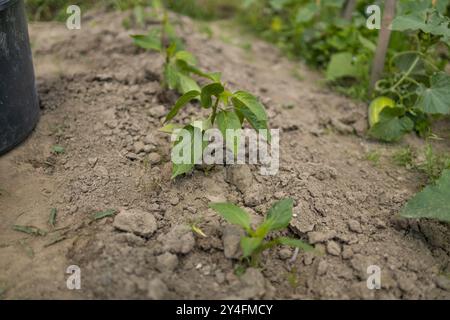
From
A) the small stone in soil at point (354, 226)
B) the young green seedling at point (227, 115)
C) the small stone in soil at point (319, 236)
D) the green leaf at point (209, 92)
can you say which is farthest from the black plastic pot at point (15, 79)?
the small stone in soil at point (354, 226)

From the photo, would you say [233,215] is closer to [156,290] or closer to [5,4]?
[156,290]

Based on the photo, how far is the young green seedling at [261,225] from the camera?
192 cm

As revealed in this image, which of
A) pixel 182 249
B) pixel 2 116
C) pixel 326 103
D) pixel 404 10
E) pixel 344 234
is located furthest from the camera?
pixel 326 103

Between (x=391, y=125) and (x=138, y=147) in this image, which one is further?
(x=391, y=125)

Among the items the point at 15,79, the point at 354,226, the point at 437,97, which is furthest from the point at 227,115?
the point at 437,97

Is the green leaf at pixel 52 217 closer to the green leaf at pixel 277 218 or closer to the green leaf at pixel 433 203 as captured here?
the green leaf at pixel 277 218

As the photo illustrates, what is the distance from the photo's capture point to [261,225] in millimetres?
1971

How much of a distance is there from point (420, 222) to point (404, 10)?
1.15 metres

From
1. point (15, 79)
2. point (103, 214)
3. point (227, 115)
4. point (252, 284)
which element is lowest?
point (252, 284)

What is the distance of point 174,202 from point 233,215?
35cm
